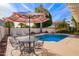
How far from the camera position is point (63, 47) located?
7.39 feet

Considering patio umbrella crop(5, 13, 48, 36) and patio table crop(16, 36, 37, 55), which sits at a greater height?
patio umbrella crop(5, 13, 48, 36)

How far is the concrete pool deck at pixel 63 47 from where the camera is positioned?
7.35 ft

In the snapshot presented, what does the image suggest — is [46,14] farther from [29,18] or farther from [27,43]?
[27,43]

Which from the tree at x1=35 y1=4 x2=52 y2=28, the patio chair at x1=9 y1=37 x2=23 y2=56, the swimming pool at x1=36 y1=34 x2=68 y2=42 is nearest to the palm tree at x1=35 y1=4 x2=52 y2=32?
the tree at x1=35 y1=4 x2=52 y2=28

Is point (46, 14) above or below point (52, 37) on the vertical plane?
above

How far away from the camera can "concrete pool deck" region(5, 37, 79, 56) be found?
2240 mm

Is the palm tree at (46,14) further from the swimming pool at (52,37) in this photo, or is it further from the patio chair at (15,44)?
the patio chair at (15,44)

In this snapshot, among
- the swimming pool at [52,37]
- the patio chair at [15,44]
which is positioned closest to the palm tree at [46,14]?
the swimming pool at [52,37]

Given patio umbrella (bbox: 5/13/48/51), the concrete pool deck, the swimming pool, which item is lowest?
the concrete pool deck

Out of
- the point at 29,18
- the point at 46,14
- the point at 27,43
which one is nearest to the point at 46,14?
the point at 46,14

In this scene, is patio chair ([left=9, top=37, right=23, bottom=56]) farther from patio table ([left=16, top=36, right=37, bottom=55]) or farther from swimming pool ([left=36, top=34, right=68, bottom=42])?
swimming pool ([left=36, top=34, right=68, bottom=42])

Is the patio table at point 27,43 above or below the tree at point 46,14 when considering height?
below

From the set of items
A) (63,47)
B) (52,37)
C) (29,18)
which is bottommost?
(63,47)

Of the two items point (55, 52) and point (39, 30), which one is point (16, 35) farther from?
point (55, 52)
